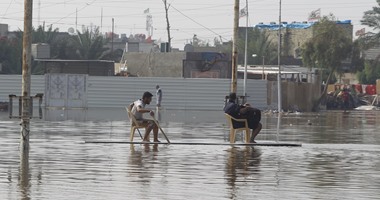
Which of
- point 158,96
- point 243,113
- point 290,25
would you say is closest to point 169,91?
point 158,96

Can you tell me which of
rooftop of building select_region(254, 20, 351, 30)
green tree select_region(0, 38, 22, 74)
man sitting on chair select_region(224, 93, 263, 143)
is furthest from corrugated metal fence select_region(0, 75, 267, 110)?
rooftop of building select_region(254, 20, 351, 30)

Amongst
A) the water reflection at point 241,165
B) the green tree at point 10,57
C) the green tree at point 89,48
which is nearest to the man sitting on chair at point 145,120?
the water reflection at point 241,165

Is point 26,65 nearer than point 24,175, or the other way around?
point 24,175

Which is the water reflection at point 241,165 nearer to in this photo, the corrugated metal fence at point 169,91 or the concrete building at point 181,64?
the corrugated metal fence at point 169,91

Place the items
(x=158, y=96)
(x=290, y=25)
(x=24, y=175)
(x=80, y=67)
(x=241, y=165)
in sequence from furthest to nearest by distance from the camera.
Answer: (x=290, y=25), (x=80, y=67), (x=158, y=96), (x=241, y=165), (x=24, y=175)

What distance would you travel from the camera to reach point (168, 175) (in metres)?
16.2

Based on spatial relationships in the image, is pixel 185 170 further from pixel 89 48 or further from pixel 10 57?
pixel 89 48

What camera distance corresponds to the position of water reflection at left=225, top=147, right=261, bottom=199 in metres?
15.6

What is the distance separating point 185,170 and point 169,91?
1689 inches

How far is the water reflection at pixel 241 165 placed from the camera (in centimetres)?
1559

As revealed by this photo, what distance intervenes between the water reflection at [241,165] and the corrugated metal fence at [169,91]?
121 feet

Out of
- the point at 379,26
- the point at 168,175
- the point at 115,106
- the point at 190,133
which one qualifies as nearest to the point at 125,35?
the point at 379,26

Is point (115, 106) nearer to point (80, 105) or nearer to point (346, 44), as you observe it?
point (80, 105)

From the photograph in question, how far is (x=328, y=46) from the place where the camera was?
236 feet
